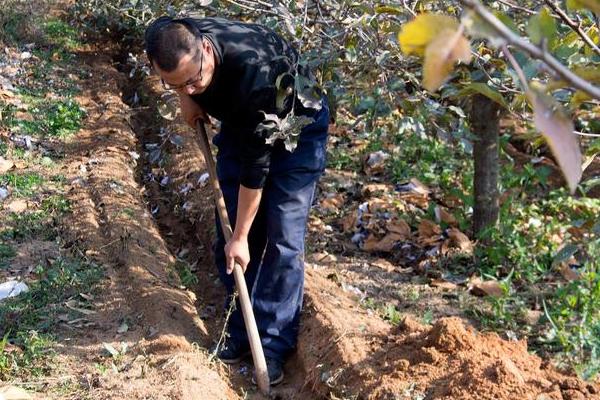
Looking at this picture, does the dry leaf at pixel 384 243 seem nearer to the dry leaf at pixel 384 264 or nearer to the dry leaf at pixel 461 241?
the dry leaf at pixel 384 264

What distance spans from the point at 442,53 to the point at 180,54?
2321mm

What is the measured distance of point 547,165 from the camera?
19.8ft

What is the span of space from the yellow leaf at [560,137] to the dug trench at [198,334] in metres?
2.36

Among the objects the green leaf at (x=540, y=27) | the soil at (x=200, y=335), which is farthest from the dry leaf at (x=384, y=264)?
the green leaf at (x=540, y=27)

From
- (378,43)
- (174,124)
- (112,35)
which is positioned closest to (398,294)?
(378,43)

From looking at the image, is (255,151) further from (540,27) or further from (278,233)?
(540,27)

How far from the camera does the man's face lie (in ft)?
10.5

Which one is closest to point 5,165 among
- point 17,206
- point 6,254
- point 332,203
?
point 17,206

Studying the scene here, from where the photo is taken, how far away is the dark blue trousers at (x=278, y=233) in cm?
371

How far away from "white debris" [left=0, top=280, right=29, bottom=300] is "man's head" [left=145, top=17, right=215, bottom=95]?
1646mm

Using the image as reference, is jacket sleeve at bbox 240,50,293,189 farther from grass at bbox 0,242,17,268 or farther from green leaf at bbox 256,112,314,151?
grass at bbox 0,242,17,268

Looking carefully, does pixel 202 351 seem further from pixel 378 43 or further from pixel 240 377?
pixel 378 43

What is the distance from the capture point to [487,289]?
4504 mm

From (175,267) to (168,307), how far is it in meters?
0.79
